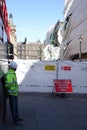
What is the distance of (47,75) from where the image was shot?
2522 cm

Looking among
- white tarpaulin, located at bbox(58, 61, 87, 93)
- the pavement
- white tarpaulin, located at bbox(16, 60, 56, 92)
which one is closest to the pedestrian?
the pavement

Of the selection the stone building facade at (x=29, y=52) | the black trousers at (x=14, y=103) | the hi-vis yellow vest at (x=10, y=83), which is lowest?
the black trousers at (x=14, y=103)

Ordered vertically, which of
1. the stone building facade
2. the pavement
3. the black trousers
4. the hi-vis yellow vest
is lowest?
the pavement

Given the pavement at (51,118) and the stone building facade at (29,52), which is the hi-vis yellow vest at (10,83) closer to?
the pavement at (51,118)

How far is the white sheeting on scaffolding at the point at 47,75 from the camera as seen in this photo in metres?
25.0

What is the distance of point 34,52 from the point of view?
85.1m

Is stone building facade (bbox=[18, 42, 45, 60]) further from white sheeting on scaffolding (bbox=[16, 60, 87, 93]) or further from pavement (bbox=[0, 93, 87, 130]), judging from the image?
pavement (bbox=[0, 93, 87, 130])

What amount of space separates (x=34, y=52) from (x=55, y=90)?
62048 millimetres

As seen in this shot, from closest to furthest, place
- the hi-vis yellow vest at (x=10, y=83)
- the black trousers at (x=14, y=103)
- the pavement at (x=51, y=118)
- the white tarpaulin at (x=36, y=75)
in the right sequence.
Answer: the hi-vis yellow vest at (x=10, y=83) < the pavement at (x=51, y=118) < the black trousers at (x=14, y=103) < the white tarpaulin at (x=36, y=75)

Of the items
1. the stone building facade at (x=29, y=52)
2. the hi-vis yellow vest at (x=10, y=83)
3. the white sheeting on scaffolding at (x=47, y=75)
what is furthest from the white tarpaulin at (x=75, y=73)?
the stone building facade at (x=29, y=52)

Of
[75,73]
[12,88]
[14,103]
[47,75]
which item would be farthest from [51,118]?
[75,73]

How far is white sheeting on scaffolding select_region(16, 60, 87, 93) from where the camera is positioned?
25016 millimetres

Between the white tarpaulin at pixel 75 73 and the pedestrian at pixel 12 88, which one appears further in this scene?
the white tarpaulin at pixel 75 73

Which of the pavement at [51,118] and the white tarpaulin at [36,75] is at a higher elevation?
the white tarpaulin at [36,75]
